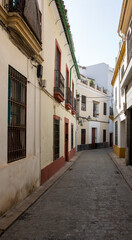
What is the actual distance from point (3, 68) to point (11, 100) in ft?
2.30

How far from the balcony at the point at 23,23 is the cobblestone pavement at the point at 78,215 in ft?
11.4

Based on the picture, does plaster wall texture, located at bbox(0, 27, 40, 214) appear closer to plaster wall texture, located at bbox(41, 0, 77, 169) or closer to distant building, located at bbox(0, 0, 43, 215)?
distant building, located at bbox(0, 0, 43, 215)

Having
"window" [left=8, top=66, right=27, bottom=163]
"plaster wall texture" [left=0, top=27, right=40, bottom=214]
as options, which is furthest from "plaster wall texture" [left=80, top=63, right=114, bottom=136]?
"window" [left=8, top=66, right=27, bottom=163]

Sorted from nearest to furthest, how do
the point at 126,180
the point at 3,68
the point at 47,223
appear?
1. the point at 47,223
2. the point at 3,68
3. the point at 126,180

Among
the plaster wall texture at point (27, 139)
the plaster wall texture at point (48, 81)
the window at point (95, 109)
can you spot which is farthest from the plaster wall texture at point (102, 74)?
the plaster wall texture at point (27, 139)

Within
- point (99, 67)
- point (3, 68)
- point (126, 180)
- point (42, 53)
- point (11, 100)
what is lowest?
point (126, 180)

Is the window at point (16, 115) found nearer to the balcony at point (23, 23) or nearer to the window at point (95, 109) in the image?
the balcony at point (23, 23)

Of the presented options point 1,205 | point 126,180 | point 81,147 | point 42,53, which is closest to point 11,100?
point 1,205

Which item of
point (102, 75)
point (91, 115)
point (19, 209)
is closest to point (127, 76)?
point (19, 209)

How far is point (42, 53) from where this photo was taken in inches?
289

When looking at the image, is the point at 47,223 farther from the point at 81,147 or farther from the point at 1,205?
the point at 81,147

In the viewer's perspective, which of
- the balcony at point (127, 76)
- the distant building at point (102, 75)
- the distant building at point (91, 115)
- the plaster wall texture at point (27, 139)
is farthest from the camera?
the distant building at point (102, 75)

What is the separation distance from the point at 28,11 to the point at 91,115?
19.1m

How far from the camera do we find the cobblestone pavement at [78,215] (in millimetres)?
3781
